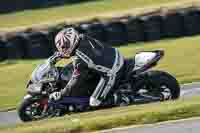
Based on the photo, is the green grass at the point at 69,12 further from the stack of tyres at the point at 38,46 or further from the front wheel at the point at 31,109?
the front wheel at the point at 31,109

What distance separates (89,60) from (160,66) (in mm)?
6271

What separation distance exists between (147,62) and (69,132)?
114 inches

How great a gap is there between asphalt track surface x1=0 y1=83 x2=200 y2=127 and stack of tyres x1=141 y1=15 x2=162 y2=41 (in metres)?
7.69

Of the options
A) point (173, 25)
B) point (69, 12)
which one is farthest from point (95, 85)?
point (69, 12)

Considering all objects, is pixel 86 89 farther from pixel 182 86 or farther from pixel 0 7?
pixel 0 7

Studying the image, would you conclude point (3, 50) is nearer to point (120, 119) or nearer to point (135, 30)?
point (135, 30)

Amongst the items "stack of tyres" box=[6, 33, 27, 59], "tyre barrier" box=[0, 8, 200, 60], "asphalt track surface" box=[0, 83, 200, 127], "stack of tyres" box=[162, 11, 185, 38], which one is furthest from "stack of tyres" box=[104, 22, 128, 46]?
"asphalt track surface" box=[0, 83, 200, 127]

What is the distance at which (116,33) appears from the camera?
22125mm

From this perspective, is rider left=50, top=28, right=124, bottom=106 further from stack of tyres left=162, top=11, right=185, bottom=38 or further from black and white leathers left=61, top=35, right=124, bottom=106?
stack of tyres left=162, top=11, right=185, bottom=38

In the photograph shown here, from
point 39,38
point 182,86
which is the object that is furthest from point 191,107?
point 39,38

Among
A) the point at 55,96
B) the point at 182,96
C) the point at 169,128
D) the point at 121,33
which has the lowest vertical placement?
the point at 169,128

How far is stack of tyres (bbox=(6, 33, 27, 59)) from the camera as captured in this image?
2144 cm

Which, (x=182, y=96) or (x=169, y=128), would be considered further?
(x=182, y=96)

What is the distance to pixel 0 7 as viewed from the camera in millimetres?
35656
